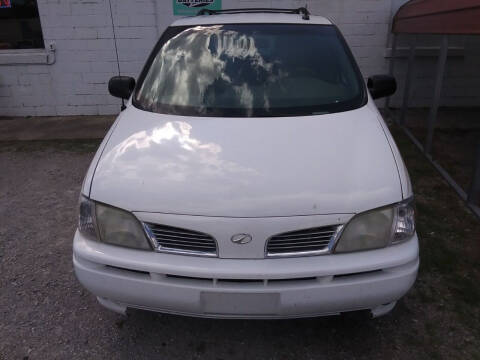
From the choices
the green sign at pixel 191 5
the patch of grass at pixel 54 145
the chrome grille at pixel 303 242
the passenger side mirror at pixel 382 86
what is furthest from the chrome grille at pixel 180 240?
the green sign at pixel 191 5

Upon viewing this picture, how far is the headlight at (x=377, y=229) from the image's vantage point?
6.01ft

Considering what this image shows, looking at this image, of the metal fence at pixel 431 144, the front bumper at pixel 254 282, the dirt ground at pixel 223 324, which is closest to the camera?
the front bumper at pixel 254 282

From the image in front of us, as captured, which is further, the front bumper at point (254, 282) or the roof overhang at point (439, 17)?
the roof overhang at point (439, 17)

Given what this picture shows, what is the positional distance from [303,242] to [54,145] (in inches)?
198

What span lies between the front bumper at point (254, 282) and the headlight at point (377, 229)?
39 mm

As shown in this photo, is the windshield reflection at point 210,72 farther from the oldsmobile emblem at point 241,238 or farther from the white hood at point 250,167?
the oldsmobile emblem at point 241,238

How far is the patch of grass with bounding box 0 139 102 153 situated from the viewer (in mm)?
5646

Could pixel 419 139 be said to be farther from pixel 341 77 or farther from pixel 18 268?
pixel 18 268

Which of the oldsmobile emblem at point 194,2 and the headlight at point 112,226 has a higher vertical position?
the oldsmobile emblem at point 194,2

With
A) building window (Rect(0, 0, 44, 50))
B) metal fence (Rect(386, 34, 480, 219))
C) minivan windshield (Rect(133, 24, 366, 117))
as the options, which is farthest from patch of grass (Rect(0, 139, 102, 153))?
metal fence (Rect(386, 34, 480, 219))

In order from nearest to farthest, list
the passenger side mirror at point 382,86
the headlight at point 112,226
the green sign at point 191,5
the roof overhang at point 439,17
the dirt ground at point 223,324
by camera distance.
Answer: the headlight at point 112,226, the dirt ground at point 223,324, the passenger side mirror at point 382,86, the roof overhang at point 439,17, the green sign at point 191,5

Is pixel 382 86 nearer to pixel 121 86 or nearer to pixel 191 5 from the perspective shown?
pixel 121 86

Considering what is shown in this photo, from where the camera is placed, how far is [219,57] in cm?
289

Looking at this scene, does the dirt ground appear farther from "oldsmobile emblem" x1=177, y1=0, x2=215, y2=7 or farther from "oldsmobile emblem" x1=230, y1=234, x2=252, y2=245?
"oldsmobile emblem" x1=177, y1=0, x2=215, y2=7
